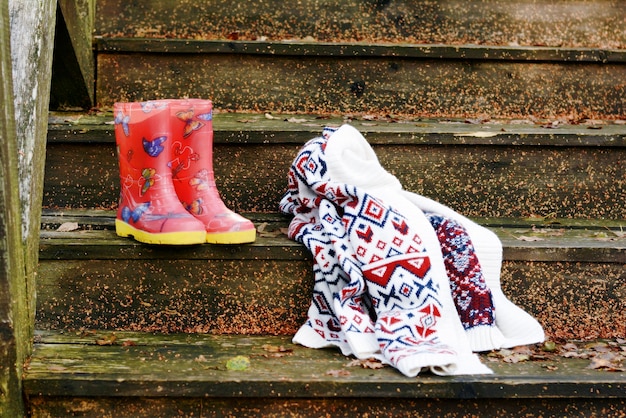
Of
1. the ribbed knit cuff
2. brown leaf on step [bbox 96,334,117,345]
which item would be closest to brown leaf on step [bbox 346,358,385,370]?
the ribbed knit cuff

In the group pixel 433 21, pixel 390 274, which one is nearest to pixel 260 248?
pixel 390 274

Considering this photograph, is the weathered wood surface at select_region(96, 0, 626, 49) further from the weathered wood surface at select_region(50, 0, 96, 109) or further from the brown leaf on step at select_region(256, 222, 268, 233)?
the brown leaf on step at select_region(256, 222, 268, 233)

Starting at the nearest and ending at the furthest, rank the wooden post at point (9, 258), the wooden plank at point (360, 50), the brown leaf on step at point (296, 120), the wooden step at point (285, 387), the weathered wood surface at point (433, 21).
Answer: the wooden post at point (9, 258) < the wooden step at point (285, 387) < the brown leaf on step at point (296, 120) < the wooden plank at point (360, 50) < the weathered wood surface at point (433, 21)

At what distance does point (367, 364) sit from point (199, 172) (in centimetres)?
71

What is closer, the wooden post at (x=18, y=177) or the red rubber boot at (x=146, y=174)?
the wooden post at (x=18, y=177)

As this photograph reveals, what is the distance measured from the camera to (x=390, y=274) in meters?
1.84

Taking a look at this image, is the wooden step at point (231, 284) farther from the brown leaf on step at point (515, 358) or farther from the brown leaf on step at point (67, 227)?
the brown leaf on step at point (515, 358)

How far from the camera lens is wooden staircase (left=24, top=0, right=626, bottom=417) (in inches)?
64.9

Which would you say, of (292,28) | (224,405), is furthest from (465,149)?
(224,405)

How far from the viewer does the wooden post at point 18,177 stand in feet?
4.95

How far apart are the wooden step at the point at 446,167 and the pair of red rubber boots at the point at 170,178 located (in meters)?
0.26

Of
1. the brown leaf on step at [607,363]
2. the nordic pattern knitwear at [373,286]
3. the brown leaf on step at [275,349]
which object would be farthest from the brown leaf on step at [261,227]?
the brown leaf on step at [607,363]

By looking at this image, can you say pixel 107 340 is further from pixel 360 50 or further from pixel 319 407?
pixel 360 50

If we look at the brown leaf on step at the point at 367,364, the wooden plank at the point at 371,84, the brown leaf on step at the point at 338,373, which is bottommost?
the brown leaf on step at the point at 367,364
